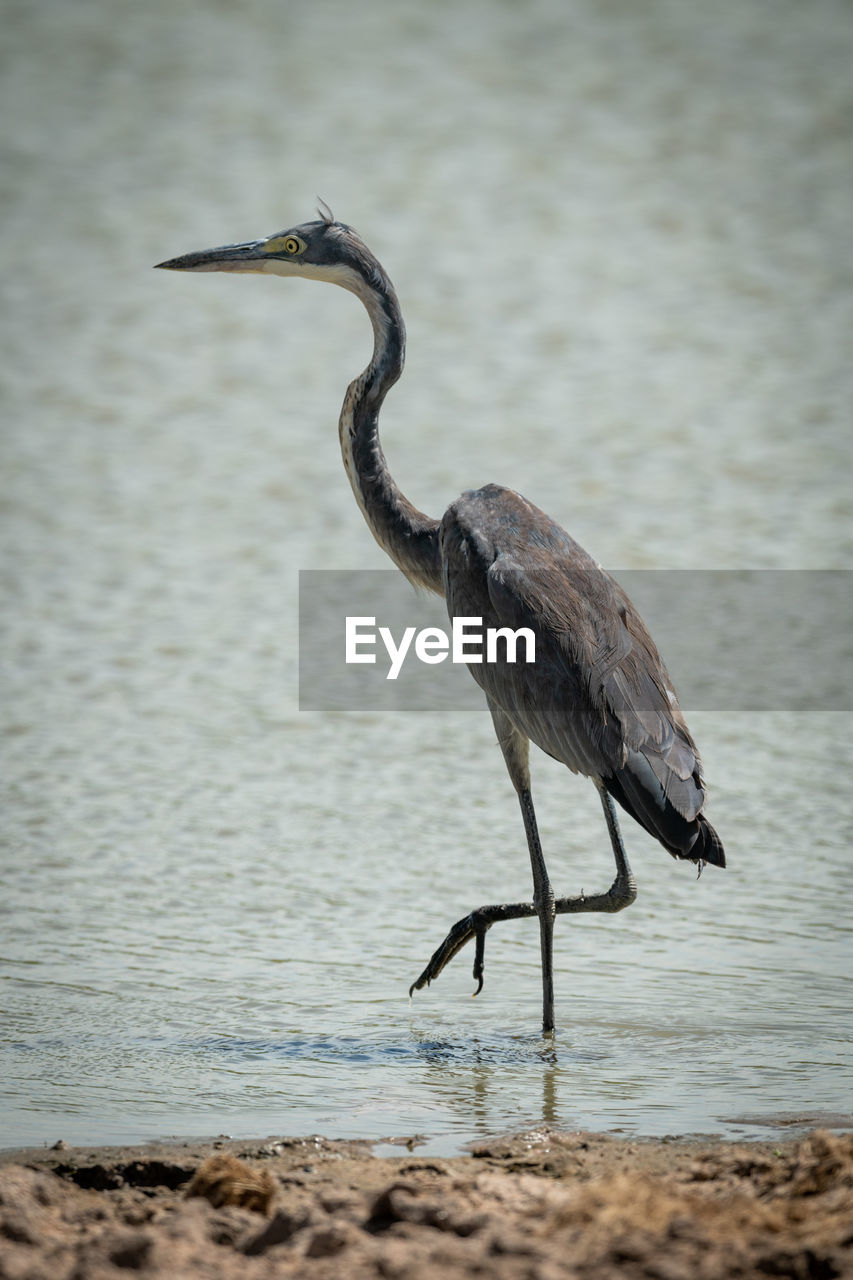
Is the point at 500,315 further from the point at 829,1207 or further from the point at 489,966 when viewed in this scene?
the point at 829,1207

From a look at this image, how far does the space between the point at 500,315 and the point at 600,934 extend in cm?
1541

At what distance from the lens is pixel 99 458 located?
667 inches

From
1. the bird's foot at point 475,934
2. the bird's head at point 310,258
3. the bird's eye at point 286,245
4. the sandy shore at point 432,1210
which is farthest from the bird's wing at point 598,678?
the bird's eye at point 286,245

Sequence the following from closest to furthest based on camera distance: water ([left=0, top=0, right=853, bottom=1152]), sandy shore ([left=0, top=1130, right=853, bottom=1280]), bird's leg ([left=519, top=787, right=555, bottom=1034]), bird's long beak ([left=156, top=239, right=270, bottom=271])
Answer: sandy shore ([left=0, top=1130, right=853, bottom=1280]) < water ([left=0, top=0, right=853, bottom=1152]) < bird's leg ([left=519, top=787, right=555, bottom=1034]) < bird's long beak ([left=156, top=239, right=270, bottom=271])

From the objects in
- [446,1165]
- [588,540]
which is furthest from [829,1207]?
[588,540]

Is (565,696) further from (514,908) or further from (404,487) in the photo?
(404,487)

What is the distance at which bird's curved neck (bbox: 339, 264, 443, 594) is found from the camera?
21.7 feet

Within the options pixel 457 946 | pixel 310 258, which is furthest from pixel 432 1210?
pixel 310 258

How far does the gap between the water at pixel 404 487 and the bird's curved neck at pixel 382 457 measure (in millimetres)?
1485

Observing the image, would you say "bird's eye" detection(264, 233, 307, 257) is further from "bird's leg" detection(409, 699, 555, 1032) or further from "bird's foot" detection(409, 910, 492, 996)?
"bird's foot" detection(409, 910, 492, 996)

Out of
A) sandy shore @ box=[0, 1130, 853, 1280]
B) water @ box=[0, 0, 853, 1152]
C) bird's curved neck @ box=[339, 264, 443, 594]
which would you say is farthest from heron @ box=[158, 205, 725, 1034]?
sandy shore @ box=[0, 1130, 853, 1280]

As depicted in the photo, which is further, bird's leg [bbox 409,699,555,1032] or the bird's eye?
the bird's eye

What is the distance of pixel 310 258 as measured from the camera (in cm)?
678

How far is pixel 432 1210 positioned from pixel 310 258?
4.30 metres
